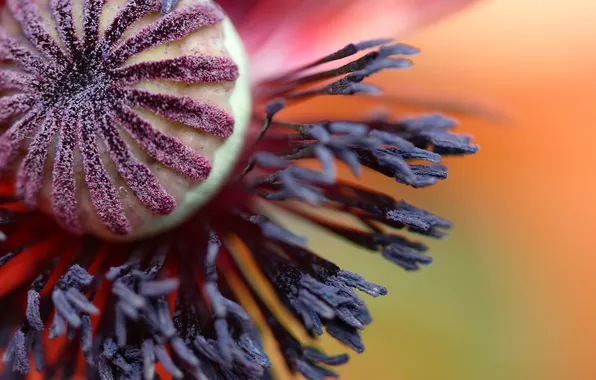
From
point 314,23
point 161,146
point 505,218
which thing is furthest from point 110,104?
point 505,218

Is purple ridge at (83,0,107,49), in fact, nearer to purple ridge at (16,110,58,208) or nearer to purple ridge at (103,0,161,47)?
purple ridge at (103,0,161,47)

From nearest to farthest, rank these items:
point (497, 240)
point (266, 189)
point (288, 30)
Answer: point (266, 189) → point (288, 30) → point (497, 240)

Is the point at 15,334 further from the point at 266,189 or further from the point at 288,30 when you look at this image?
the point at 288,30

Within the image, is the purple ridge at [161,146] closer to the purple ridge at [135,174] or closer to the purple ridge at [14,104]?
the purple ridge at [135,174]

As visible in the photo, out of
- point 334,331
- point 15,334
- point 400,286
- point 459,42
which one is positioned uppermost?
point 459,42

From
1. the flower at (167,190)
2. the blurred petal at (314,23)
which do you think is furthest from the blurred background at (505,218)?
the flower at (167,190)

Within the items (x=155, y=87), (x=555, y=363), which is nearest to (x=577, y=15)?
(x=555, y=363)

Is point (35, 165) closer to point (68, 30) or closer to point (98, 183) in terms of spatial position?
point (98, 183)

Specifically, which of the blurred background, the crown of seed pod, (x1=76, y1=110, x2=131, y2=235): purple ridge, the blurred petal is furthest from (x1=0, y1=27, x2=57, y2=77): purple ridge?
the blurred background
